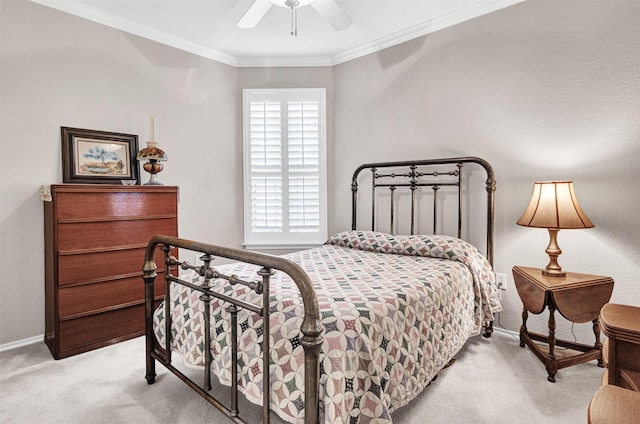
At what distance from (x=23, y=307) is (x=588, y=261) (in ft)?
13.1

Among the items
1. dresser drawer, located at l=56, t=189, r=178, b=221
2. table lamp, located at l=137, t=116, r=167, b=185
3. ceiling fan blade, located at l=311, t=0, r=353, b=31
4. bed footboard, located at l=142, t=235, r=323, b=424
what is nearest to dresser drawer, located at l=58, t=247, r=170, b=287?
dresser drawer, located at l=56, t=189, r=178, b=221

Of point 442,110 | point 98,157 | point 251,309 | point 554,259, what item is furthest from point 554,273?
point 98,157

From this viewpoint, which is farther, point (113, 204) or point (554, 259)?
point (113, 204)

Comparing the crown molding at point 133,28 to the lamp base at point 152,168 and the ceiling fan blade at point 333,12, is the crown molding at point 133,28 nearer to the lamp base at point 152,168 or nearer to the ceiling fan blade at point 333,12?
the lamp base at point 152,168

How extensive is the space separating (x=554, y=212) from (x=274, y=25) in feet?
8.76

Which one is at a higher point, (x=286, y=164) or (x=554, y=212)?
(x=286, y=164)

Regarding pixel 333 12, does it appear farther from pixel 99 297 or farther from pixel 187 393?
pixel 99 297

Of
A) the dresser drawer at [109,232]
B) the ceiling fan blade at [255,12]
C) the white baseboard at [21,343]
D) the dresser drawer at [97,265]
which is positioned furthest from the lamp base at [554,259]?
the white baseboard at [21,343]

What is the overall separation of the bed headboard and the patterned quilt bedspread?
23.6 inches

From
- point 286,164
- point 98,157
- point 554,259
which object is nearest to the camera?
point 554,259

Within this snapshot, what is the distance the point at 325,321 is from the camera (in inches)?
49.3

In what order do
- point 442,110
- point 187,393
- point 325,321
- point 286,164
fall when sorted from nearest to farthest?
point 325,321
point 187,393
point 442,110
point 286,164

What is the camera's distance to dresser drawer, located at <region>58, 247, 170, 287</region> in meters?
2.31

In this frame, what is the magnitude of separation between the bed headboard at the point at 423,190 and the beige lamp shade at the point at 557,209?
0.45 meters
